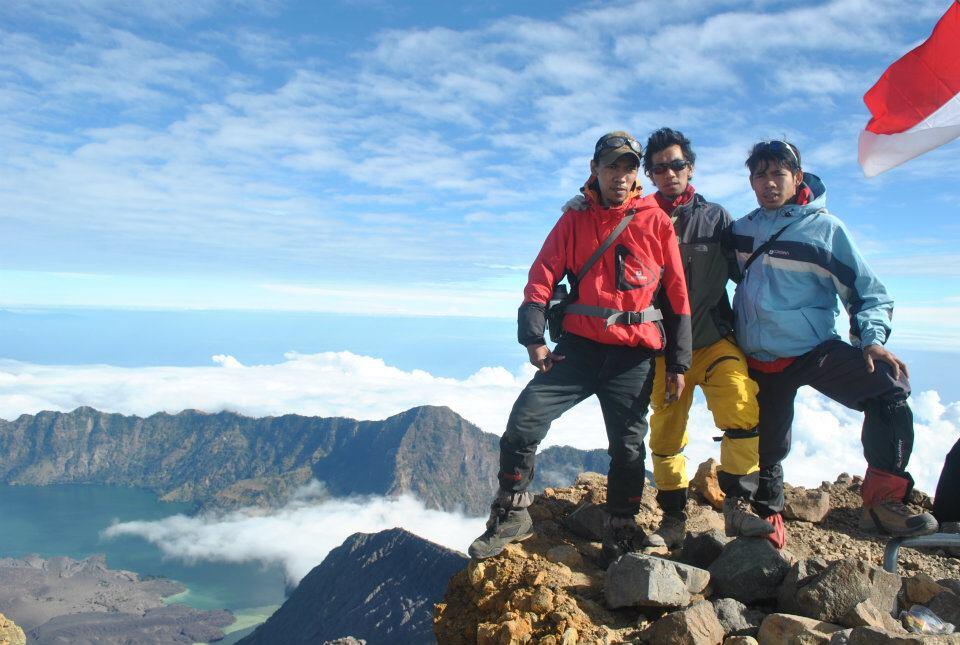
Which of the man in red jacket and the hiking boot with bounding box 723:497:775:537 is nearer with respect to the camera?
the hiking boot with bounding box 723:497:775:537

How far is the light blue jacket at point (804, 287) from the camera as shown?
714 centimetres

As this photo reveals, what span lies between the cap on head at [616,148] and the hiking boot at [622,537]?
162 inches

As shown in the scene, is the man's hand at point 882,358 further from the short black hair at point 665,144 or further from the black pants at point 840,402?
the short black hair at point 665,144

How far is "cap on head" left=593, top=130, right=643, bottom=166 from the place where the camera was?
6.87 meters

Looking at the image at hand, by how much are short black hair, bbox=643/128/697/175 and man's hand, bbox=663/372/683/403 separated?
2.73m

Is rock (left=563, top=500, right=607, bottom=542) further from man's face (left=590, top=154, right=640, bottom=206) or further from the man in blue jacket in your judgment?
man's face (left=590, top=154, right=640, bottom=206)

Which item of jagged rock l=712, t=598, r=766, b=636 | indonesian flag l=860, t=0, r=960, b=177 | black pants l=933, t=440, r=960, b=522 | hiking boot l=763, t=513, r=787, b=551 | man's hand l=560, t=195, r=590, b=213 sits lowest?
jagged rock l=712, t=598, r=766, b=636

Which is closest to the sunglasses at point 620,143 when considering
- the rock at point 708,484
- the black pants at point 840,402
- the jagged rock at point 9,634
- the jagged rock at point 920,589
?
the black pants at point 840,402

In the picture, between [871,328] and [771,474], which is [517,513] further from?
[871,328]

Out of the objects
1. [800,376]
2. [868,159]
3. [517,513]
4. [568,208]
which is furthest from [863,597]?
[868,159]

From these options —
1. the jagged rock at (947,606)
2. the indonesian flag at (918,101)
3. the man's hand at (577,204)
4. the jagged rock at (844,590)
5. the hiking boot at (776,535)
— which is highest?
the indonesian flag at (918,101)

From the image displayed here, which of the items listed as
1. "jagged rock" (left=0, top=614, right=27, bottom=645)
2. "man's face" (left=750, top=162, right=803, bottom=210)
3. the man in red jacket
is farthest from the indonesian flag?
"jagged rock" (left=0, top=614, right=27, bottom=645)

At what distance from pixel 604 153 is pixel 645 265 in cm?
133

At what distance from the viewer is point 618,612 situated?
6031 mm
